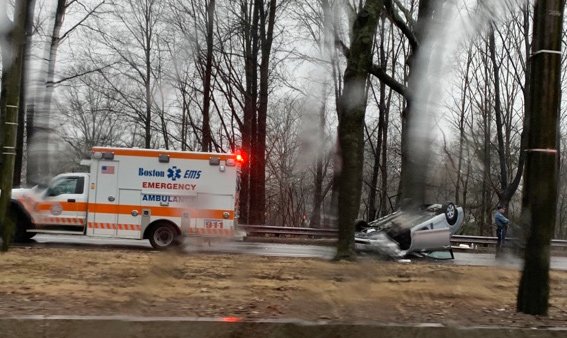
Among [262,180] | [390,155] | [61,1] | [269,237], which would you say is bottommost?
[269,237]

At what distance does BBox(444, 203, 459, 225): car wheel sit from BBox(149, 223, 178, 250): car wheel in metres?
6.95

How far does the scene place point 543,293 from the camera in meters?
5.43

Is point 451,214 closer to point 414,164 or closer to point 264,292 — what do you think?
point 414,164

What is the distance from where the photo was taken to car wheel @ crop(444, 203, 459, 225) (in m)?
13.8

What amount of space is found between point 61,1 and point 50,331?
2279cm

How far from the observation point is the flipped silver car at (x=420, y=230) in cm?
1344

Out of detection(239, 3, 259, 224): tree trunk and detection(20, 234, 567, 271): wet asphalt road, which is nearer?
detection(20, 234, 567, 271): wet asphalt road

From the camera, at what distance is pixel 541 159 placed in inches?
217

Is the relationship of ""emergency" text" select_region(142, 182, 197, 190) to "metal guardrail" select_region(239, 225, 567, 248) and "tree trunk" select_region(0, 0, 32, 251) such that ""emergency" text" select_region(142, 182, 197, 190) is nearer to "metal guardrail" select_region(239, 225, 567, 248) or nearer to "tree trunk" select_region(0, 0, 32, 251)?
"tree trunk" select_region(0, 0, 32, 251)

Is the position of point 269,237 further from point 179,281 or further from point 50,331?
point 50,331

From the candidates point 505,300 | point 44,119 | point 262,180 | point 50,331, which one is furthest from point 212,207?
point 262,180

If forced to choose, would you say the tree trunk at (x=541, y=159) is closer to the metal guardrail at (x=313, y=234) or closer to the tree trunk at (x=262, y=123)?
the metal guardrail at (x=313, y=234)

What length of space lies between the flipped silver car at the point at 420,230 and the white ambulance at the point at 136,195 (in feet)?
12.9

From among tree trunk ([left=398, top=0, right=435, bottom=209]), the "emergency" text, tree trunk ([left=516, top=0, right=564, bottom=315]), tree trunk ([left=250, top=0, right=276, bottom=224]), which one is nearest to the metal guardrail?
tree trunk ([left=250, top=0, right=276, bottom=224])
